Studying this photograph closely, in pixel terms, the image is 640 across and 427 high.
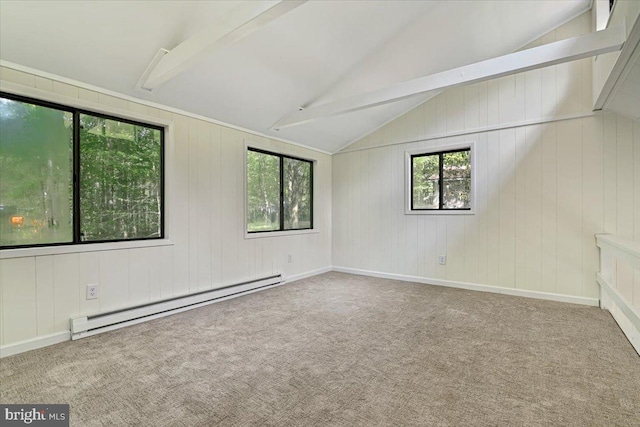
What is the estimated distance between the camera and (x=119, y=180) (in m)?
3.14

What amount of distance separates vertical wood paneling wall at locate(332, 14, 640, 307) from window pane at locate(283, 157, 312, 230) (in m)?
1.31

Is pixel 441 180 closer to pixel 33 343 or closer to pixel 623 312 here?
pixel 623 312

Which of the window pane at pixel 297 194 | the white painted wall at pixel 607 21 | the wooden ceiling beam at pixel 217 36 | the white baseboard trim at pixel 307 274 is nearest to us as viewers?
the wooden ceiling beam at pixel 217 36

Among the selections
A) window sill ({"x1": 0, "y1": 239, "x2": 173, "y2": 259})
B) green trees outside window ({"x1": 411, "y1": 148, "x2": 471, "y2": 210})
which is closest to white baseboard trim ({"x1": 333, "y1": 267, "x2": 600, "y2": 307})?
green trees outside window ({"x1": 411, "y1": 148, "x2": 471, "y2": 210})

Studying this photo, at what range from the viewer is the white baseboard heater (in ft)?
8.95

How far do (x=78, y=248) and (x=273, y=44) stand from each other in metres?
2.64

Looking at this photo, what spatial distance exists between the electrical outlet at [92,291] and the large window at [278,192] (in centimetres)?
194

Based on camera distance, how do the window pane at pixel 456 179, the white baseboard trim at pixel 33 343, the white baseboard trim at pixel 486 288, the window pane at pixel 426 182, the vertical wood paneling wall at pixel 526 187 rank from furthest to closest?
the window pane at pixel 426 182 → the window pane at pixel 456 179 → the white baseboard trim at pixel 486 288 → the vertical wood paneling wall at pixel 526 187 → the white baseboard trim at pixel 33 343

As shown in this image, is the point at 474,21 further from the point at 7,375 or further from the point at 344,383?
the point at 7,375

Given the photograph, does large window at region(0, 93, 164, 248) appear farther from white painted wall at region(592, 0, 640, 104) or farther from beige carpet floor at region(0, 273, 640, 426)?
white painted wall at region(592, 0, 640, 104)

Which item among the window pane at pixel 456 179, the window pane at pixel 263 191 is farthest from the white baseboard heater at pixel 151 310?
the window pane at pixel 456 179

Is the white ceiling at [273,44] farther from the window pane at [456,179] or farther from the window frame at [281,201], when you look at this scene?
the window pane at [456,179]

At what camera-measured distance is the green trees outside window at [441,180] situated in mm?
4533

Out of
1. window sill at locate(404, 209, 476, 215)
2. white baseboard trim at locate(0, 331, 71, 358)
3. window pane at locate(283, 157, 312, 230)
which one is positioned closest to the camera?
white baseboard trim at locate(0, 331, 71, 358)
